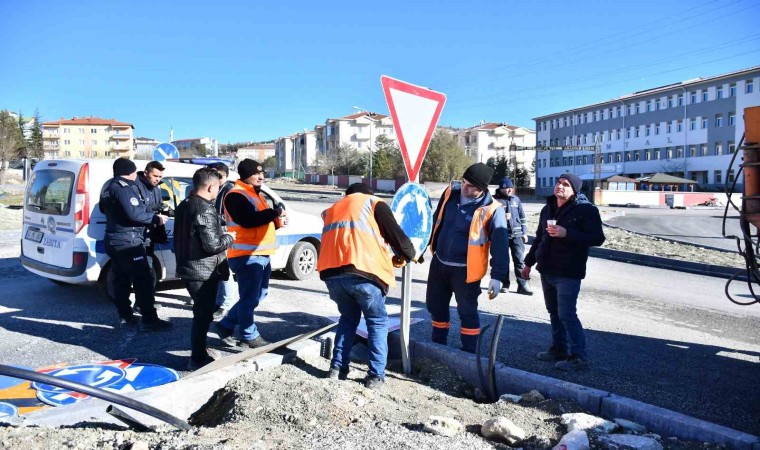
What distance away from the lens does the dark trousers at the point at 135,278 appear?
6328mm

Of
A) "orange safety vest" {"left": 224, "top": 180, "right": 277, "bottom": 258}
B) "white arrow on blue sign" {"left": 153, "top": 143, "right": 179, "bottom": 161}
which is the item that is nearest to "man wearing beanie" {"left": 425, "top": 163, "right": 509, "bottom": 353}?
"orange safety vest" {"left": 224, "top": 180, "right": 277, "bottom": 258}

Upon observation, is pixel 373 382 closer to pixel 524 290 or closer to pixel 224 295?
pixel 224 295

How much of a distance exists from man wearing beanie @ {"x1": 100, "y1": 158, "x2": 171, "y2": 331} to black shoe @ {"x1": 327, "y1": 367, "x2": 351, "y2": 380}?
256 centimetres

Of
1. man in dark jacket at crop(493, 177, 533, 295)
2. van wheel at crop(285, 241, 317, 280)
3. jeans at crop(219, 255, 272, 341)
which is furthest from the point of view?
van wheel at crop(285, 241, 317, 280)

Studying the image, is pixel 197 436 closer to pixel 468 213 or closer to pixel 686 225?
pixel 468 213

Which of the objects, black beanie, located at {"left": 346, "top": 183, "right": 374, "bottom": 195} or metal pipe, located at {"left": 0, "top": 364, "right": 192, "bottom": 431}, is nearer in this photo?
metal pipe, located at {"left": 0, "top": 364, "right": 192, "bottom": 431}

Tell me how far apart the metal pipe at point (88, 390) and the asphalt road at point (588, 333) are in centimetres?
188

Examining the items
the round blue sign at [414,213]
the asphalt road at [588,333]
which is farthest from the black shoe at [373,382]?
the asphalt road at [588,333]

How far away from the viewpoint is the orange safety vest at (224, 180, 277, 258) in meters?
5.63

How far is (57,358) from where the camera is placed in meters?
5.46

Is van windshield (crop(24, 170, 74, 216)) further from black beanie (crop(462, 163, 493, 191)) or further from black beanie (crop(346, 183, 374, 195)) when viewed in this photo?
black beanie (crop(462, 163, 493, 191))

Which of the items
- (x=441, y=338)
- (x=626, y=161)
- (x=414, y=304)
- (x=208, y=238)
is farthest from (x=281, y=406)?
(x=626, y=161)

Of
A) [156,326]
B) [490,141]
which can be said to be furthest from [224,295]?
[490,141]

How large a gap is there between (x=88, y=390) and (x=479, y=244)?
3118 mm
